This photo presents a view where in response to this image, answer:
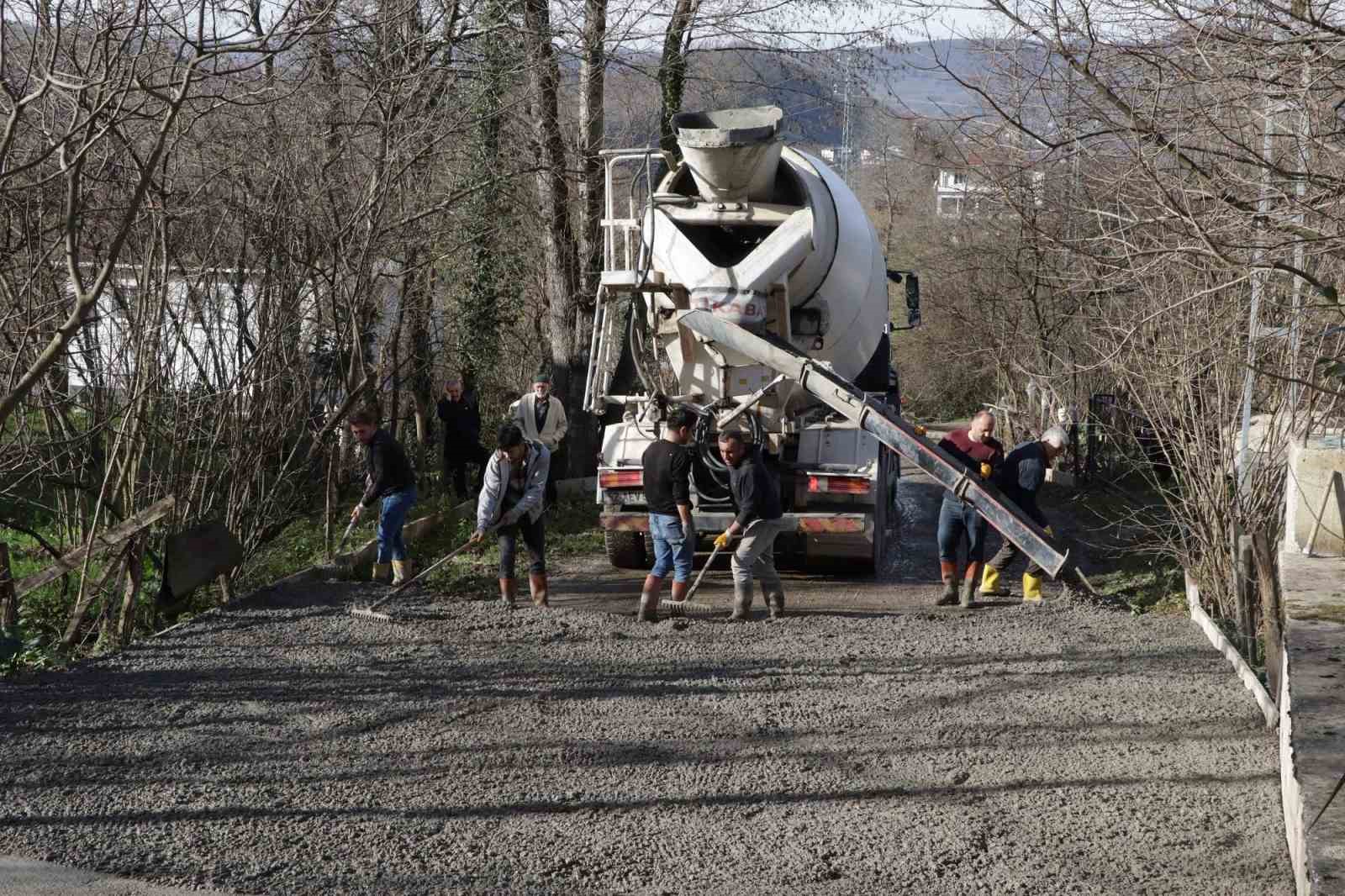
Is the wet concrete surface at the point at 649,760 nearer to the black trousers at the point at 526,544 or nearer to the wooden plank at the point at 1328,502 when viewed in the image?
the black trousers at the point at 526,544

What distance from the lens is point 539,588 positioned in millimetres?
10305

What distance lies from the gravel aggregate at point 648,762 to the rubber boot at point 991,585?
1.61 meters

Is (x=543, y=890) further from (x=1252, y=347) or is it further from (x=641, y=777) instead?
(x=1252, y=347)

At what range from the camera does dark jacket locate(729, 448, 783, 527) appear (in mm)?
9680

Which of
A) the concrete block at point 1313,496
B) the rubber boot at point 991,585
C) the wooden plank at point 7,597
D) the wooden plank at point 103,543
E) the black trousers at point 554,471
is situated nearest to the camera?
the wooden plank at point 7,597

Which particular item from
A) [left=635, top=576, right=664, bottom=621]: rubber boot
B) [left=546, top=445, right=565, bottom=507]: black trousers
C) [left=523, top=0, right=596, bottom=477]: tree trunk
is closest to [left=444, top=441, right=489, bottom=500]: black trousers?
[left=546, top=445, right=565, bottom=507]: black trousers

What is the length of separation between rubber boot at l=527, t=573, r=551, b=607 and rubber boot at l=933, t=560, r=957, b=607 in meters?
3.08

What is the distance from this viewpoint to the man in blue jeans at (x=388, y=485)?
1072 centimetres

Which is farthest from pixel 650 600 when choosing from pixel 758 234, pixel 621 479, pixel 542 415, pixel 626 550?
pixel 542 415

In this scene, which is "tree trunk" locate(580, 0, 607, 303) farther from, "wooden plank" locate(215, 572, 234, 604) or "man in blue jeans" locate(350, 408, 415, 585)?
"wooden plank" locate(215, 572, 234, 604)

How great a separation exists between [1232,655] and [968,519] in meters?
2.60

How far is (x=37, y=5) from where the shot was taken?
6.96m

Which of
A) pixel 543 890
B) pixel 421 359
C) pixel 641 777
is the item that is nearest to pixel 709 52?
pixel 421 359

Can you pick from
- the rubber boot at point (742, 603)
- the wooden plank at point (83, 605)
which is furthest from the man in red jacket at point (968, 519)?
the wooden plank at point (83, 605)
